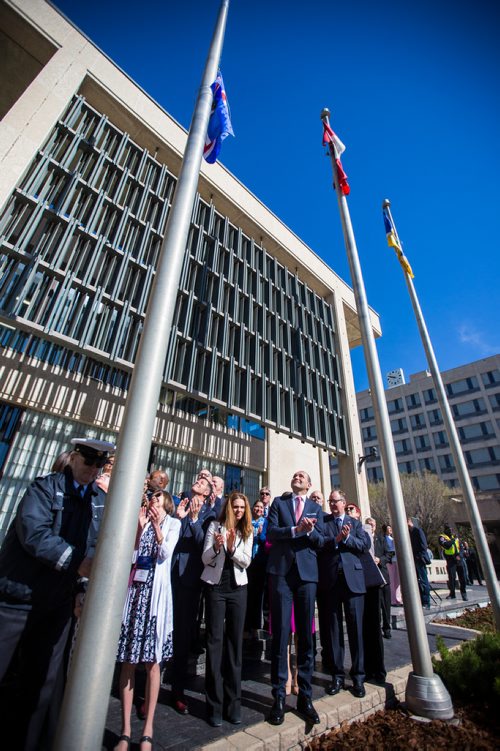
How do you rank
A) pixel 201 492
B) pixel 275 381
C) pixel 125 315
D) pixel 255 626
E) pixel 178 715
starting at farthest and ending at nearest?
pixel 275 381 < pixel 125 315 < pixel 255 626 < pixel 201 492 < pixel 178 715

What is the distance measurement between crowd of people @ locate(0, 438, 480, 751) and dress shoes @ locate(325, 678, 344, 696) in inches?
0.8

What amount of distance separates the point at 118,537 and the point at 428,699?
4061mm

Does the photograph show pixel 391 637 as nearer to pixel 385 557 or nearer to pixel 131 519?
pixel 385 557

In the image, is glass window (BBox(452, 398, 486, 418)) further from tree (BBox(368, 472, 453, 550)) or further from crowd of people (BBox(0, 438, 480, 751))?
crowd of people (BBox(0, 438, 480, 751))

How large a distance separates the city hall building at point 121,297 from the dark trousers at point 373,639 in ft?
31.8

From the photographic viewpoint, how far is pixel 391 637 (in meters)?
7.23

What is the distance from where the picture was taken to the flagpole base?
375 centimetres

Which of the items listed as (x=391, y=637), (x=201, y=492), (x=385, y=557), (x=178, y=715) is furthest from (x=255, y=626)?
(x=385, y=557)

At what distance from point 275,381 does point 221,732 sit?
47.6ft

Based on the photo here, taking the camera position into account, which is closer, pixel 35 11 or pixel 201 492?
pixel 201 492

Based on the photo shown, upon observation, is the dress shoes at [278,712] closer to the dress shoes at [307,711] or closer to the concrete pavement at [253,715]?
the concrete pavement at [253,715]

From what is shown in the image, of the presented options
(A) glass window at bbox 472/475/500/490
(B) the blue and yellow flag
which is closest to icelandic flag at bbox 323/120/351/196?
(B) the blue and yellow flag

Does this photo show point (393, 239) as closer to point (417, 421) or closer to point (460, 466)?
point (460, 466)

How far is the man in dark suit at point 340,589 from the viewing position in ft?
13.8
